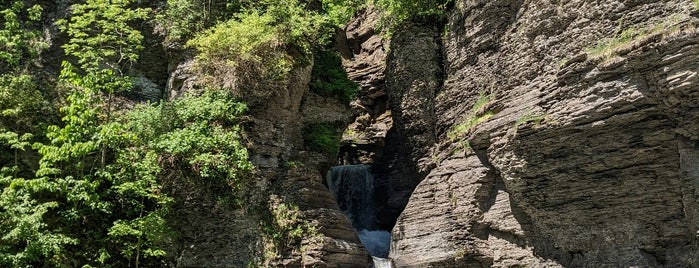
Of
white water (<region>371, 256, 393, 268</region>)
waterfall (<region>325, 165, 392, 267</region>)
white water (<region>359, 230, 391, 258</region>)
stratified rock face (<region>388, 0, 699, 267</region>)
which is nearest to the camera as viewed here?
stratified rock face (<region>388, 0, 699, 267</region>)

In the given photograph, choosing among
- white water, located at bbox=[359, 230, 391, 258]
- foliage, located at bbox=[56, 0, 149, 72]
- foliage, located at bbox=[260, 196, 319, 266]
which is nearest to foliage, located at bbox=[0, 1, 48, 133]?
foliage, located at bbox=[56, 0, 149, 72]

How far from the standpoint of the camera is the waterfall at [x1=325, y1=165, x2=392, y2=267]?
886 inches

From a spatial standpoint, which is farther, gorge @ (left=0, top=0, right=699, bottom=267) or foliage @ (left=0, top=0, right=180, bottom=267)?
foliage @ (left=0, top=0, right=180, bottom=267)

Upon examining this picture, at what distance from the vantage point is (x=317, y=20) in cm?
1986

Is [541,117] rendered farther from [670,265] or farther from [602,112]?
[670,265]

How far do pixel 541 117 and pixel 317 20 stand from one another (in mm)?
8780

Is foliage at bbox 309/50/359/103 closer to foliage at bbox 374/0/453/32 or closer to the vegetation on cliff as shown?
the vegetation on cliff

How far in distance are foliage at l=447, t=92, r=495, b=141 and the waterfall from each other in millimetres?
5483

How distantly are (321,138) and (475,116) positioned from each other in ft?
17.0

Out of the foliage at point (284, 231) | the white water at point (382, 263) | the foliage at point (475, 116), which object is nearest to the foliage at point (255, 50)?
the foliage at point (284, 231)

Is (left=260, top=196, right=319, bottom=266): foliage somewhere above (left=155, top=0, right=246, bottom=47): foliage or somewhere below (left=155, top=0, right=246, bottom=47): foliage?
below

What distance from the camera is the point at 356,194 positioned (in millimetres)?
23141

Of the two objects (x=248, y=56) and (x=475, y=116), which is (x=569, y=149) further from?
(x=248, y=56)

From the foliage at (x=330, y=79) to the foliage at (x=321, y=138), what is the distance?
1.39 metres
